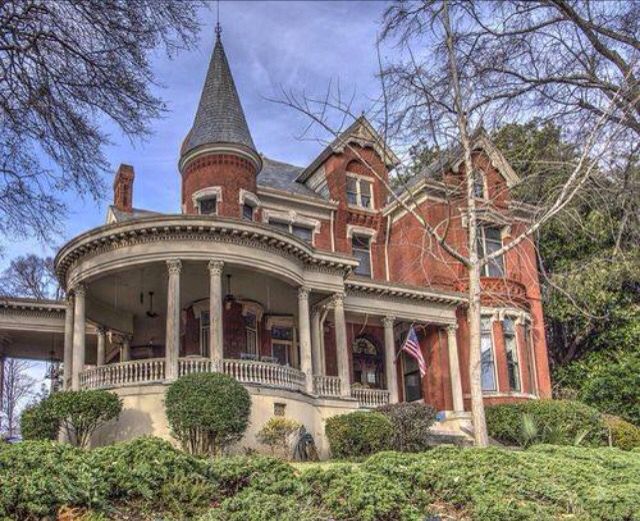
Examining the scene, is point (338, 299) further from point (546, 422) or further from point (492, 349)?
point (492, 349)

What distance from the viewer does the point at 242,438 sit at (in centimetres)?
1634

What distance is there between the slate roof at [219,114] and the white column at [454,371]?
9386mm

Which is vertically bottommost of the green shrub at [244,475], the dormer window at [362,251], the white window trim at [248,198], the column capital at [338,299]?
the green shrub at [244,475]

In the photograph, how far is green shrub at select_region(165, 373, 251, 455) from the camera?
1534 cm

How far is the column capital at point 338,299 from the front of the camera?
21156 millimetres

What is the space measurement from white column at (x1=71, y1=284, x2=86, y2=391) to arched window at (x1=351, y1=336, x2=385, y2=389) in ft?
35.8

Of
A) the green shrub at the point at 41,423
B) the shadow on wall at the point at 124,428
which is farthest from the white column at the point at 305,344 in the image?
the green shrub at the point at 41,423

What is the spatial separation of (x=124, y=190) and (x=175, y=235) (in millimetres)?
10135

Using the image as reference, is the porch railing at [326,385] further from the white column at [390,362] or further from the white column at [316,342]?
the white column at [390,362]

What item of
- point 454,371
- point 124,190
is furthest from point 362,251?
point 124,190

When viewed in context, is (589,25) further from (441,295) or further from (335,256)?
(441,295)

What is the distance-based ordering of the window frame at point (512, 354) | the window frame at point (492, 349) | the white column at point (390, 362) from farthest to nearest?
1. the window frame at point (512, 354)
2. the window frame at point (492, 349)
3. the white column at point (390, 362)

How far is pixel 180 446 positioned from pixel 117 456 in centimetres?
914

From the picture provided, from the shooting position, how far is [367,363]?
26922 millimetres
